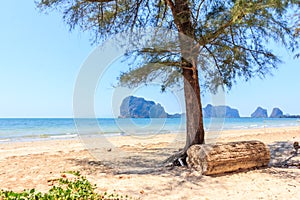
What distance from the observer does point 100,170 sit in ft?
15.1

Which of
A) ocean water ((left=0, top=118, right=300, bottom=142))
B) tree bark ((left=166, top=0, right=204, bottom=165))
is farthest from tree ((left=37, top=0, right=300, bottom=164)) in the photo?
ocean water ((left=0, top=118, right=300, bottom=142))

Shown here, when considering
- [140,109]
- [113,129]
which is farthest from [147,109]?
[113,129]

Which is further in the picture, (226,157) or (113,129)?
(113,129)

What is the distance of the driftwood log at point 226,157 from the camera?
416cm

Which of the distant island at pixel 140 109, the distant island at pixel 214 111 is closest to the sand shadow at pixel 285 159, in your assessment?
the distant island at pixel 214 111

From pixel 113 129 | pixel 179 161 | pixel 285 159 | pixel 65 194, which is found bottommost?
pixel 113 129

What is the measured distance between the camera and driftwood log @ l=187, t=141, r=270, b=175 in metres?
4.16

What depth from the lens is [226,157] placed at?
14.1 ft

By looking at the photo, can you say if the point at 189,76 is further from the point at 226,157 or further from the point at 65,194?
the point at 65,194

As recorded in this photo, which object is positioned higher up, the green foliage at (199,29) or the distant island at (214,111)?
the green foliage at (199,29)

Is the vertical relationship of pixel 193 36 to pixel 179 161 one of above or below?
above

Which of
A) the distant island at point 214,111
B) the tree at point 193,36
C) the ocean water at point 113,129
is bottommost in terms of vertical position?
the ocean water at point 113,129

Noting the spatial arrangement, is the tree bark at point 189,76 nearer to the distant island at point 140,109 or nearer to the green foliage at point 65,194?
the distant island at point 140,109

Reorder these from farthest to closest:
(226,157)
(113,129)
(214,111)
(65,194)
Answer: (113,129) < (214,111) < (226,157) < (65,194)
